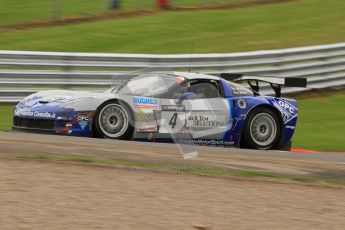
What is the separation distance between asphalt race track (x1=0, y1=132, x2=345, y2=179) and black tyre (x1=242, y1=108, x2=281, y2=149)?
935 mm

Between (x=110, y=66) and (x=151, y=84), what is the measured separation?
422cm

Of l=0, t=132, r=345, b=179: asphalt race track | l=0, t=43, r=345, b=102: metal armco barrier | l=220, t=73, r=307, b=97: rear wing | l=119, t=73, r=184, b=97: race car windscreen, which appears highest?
l=0, t=43, r=345, b=102: metal armco barrier

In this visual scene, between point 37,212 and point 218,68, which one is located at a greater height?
point 218,68

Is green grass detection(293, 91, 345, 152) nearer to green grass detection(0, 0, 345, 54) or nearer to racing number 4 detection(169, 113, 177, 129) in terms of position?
racing number 4 detection(169, 113, 177, 129)

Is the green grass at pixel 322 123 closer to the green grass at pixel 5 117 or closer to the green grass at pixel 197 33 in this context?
the green grass at pixel 197 33

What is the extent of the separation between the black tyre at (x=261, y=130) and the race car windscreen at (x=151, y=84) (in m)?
1.18

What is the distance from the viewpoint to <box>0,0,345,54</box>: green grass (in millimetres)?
17781

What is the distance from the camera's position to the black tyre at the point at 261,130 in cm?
1015

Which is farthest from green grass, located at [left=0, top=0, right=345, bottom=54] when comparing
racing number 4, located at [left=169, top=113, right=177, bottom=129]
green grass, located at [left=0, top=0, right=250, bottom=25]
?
racing number 4, located at [left=169, top=113, right=177, bottom=129]

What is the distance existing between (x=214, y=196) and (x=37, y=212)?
63.3 inches

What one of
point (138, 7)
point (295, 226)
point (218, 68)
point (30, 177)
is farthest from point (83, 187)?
point (138, 7)

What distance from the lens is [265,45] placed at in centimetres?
1927

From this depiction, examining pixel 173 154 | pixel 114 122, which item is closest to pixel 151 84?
pixel 114 122

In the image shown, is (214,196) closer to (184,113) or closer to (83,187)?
(83,187)
